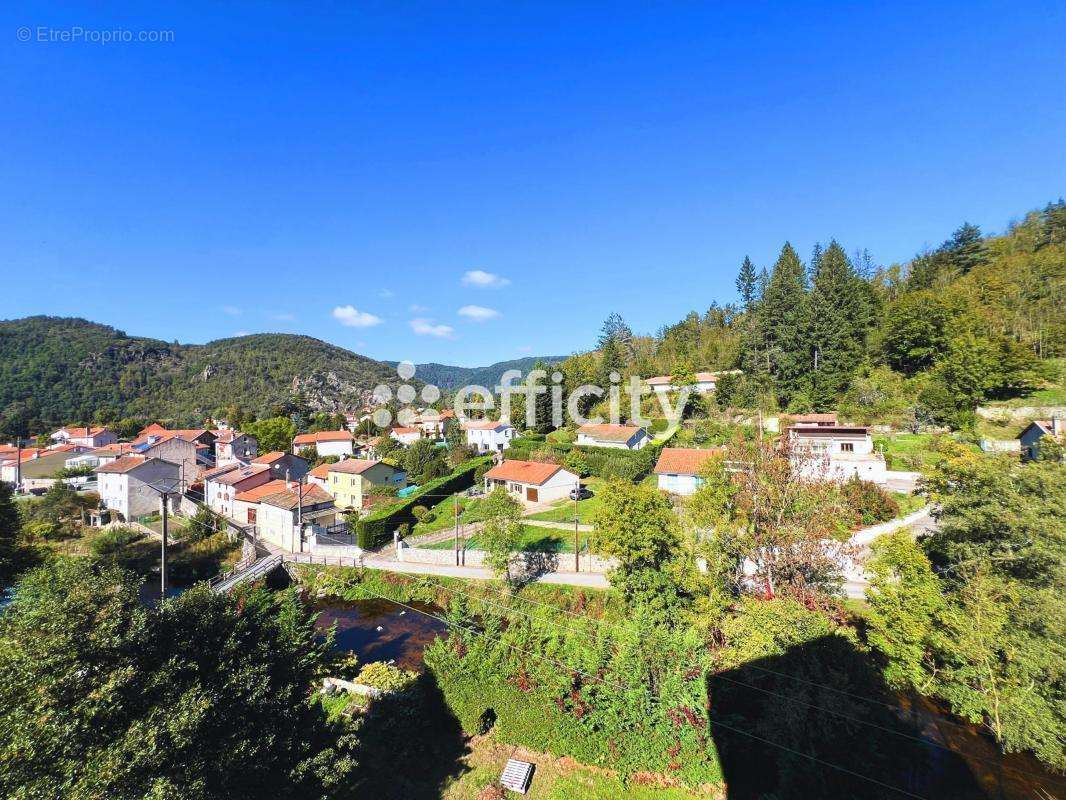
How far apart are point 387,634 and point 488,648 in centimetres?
1040

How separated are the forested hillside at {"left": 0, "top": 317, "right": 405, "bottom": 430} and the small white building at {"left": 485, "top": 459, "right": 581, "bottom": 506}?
66.8 metres

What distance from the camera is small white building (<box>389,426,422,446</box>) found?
2670 inches

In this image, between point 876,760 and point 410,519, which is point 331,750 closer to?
point 876,760

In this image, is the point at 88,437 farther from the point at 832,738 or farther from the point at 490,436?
the point at 832,738

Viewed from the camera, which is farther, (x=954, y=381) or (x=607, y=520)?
(x=954, y=381)

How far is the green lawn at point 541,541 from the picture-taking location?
25.3 meters

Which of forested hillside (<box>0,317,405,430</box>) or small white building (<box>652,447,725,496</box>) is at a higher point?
forested hillside (<box>0,317,405,430</box>)

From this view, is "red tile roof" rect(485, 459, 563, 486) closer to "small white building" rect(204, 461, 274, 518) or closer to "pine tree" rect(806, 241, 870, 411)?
"small white building" rect(204, 461, 274, 518)

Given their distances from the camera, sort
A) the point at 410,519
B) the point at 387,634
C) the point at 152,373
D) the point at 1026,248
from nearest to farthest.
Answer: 1. the point at 387,634
2. the point at 410,519
3. the point at 1026,248
4. the point at 152,373

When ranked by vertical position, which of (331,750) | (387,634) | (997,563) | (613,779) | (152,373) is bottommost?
(387,634)

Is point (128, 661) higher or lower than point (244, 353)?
lower

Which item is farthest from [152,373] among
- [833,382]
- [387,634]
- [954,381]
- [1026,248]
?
[1026,248]

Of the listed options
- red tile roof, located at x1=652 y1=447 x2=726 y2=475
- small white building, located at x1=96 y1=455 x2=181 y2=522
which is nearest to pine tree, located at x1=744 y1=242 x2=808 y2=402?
red tile roof, located at x1=652 y1=447 x2=726 y2=475

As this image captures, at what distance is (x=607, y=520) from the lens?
1842 cm
